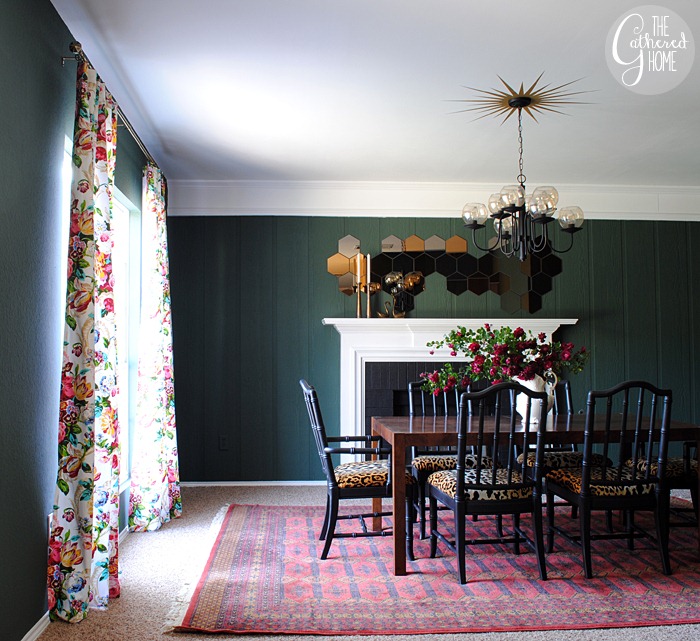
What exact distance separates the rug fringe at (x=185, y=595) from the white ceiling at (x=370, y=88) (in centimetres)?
256

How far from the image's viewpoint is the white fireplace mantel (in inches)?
217

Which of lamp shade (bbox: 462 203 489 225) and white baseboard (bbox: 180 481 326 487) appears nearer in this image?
lamp shade (bbox: 462 203 489 225)

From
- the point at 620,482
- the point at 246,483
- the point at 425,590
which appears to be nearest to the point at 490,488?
the point at 425,590

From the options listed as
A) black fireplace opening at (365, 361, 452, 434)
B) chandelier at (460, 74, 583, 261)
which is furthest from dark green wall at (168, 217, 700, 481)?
chandelier at (460, 74, 583, 261)

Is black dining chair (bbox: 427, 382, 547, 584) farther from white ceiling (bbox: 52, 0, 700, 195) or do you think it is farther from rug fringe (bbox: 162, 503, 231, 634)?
white ceiling (bbox: 52, 0, 700, 195)

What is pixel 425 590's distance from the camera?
9.91 feet

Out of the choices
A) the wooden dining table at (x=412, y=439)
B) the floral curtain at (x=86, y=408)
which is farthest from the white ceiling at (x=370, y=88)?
the wooden dining table at (x=412, y=439)

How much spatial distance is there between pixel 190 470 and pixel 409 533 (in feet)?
8.31

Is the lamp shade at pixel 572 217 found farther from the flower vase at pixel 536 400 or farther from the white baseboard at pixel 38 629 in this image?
the white baseboard at pixel 38 629

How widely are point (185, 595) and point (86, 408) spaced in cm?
98

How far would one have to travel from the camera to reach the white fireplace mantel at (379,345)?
5.51m

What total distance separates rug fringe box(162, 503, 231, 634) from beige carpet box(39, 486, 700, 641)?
0.04ft

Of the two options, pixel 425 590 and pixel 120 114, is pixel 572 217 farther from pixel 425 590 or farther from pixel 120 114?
pixel 120 114

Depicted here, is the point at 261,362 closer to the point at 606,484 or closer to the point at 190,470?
the point at 190,470
